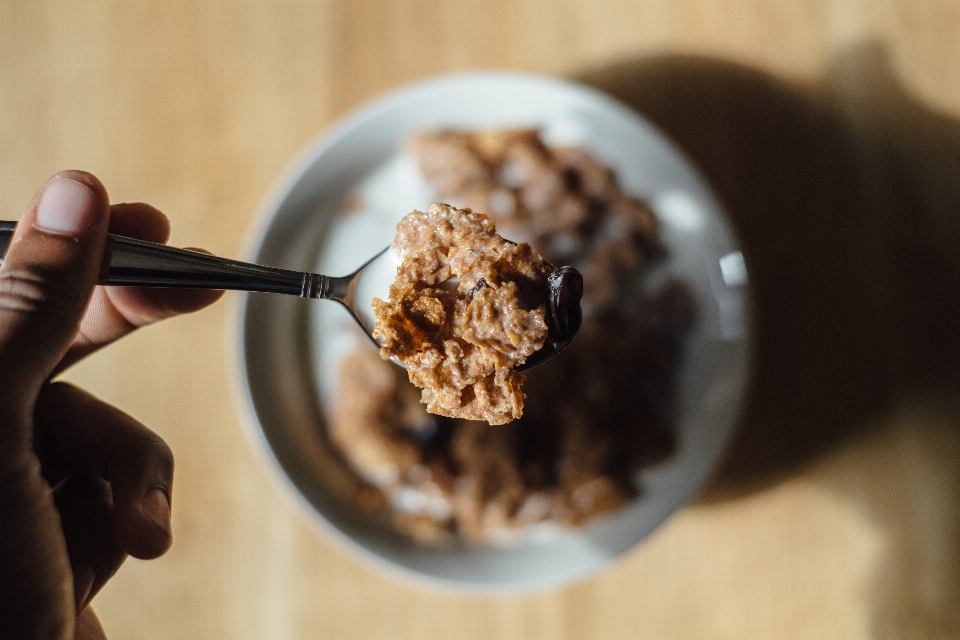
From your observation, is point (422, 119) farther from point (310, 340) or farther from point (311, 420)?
point (311, 420)

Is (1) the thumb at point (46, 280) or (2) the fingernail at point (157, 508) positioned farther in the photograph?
(2) the fingernail at point (157, 508)

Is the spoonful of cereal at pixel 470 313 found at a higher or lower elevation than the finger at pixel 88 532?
higher

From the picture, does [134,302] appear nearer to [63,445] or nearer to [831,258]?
[63,445]

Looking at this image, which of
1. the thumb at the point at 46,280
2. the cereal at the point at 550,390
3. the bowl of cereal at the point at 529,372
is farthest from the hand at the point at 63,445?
the cereal at the point at 550,390

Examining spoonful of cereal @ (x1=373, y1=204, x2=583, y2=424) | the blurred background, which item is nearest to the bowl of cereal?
the blurred background

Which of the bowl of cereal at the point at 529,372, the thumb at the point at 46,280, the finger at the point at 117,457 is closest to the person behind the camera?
the thumb at the point at 46,280

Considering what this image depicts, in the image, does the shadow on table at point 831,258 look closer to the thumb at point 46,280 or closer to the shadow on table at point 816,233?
the shadow on table at point 816,233

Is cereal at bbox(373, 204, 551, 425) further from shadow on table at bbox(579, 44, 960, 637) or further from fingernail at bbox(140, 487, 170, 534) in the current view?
shadow on table at bbox(579, 44, 960, 637)
